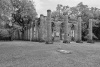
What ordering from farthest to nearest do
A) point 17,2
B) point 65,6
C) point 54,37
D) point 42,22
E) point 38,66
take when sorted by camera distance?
1. point 65,6
2. point 17,2
3. point 54,37
4. point 42,22
5. point 38,66

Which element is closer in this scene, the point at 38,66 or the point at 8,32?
the point at 38,66

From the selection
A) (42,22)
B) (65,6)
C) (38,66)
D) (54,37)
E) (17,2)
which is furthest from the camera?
(65,6)

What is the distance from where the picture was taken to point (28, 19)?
32438mm

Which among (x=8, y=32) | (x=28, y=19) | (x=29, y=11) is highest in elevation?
(x=29, y=11)

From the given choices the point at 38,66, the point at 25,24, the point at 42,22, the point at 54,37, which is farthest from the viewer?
the point at 25,24

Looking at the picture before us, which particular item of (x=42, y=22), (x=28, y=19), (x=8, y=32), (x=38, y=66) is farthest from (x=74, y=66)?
(x=28, y=19)

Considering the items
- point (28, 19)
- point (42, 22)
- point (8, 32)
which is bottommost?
point (8, 32)

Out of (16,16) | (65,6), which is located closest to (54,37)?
(16,16)

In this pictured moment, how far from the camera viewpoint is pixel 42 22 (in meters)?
22.2

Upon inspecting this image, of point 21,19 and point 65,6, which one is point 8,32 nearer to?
point 21,19

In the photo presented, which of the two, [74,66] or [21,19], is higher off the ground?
[21,19]

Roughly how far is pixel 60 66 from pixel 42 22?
1723cm

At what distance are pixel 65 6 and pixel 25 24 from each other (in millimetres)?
19259

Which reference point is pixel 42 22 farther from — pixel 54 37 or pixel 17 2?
pixel 17 2
